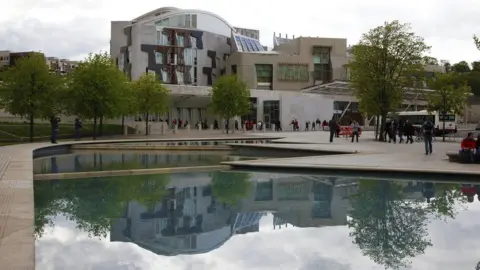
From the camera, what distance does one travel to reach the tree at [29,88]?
33062 millimetres

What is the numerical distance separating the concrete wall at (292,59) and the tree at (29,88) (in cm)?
4027

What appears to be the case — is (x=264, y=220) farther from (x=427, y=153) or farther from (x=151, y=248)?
(x=427, y=153)

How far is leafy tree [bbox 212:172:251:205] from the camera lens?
1163 centimetres

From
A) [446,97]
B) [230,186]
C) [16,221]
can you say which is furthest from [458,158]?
[446,97]

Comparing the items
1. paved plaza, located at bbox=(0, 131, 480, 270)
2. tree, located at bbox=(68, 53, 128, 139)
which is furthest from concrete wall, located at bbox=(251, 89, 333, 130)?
paved plaza, located at bbox=(0, 131, 480, 270)

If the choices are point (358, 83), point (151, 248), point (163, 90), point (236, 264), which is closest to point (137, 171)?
point (151, 248)

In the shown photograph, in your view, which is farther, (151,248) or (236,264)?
(151,248)

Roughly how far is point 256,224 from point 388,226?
7.50 ft

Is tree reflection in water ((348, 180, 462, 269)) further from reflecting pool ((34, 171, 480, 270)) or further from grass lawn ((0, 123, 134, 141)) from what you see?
grass lawn ((0, 123, 134, 141))

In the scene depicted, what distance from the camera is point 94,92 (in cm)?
3609

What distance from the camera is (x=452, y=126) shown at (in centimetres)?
4384

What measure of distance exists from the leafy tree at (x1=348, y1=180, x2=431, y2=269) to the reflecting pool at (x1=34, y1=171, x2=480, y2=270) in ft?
0.06

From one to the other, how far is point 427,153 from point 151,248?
646 inches

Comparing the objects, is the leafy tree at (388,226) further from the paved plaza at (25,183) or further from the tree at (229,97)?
the tree at (229,97)
